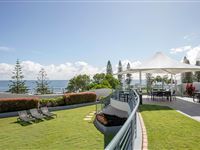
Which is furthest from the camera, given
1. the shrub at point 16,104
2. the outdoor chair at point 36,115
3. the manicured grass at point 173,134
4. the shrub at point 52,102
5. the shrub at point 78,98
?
the shrub at point 78,98

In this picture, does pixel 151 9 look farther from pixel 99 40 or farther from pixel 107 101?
pixel 99 40

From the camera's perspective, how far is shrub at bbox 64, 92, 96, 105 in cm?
1830

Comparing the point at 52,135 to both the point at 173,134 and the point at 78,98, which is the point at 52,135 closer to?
the point at 173,134

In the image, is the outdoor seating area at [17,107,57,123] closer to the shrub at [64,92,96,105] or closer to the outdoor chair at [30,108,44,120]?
the outdoor chair at [30,108,44,120]

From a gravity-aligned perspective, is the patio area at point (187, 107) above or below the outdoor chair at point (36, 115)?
above

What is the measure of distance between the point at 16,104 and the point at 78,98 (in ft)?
18.0

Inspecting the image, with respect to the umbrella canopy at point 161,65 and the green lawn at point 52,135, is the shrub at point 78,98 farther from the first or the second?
the green lawn at point 52,135

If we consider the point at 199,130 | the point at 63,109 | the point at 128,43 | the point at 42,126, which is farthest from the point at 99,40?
the point at 199,130

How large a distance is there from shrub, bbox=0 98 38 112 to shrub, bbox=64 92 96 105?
284 centimetres

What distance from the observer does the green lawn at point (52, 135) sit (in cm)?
794

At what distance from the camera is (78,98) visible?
1912cm

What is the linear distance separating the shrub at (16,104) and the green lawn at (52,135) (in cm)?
301

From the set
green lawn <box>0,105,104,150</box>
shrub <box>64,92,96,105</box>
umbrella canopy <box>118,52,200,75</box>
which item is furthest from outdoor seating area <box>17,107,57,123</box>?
umbrella canopy <box>118,52,200,75</box>

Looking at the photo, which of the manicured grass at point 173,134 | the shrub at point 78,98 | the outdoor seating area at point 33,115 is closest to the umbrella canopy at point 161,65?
the shrub at point 78,98
